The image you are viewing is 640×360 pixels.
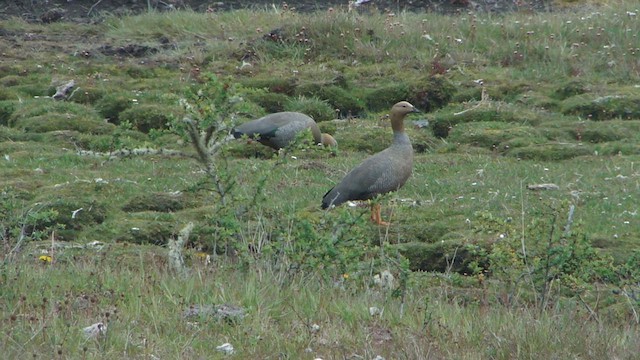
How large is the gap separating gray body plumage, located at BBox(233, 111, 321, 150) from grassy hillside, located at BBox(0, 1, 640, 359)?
26cm

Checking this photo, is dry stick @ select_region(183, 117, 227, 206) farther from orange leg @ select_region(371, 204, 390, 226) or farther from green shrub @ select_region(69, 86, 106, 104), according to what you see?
green shrub @ select_region(69, 86, 106, 104)

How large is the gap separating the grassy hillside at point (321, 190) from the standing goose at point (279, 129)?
0.24m

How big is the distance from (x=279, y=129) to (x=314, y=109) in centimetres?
222

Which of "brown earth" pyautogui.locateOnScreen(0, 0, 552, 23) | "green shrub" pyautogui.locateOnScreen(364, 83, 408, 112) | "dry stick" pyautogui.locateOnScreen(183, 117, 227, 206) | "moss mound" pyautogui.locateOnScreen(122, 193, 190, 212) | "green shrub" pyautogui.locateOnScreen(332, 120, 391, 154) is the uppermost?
"dry stick" pyautogui.locateOnScreen(183, 117, 227, 206)

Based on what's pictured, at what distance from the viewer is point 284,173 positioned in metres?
11.9

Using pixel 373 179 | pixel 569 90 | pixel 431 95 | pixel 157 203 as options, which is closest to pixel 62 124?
pixel 157 203

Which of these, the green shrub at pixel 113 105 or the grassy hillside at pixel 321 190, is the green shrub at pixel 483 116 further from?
the green shrub at pixel 113 105

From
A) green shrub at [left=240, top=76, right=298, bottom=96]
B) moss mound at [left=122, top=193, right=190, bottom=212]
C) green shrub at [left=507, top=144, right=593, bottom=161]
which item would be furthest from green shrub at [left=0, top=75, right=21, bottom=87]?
green shrub at [left=507, top=144, right=593, bottom=161]

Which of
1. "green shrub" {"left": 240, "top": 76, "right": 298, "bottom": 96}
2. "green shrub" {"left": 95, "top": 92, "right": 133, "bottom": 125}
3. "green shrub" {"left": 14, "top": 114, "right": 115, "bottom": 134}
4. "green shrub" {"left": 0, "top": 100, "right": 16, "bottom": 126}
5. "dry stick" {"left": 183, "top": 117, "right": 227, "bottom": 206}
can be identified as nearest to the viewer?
"dry stick" {"left": 183, "top": 117, "right": 227, "bottom": 206}

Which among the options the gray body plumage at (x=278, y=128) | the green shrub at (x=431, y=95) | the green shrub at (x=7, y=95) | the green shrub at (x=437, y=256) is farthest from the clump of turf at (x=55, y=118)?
the green shrub at (x=437, y=256)

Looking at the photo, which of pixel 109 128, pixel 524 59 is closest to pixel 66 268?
pixel 109 128

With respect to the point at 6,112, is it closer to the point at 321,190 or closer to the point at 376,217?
the point at 321,190

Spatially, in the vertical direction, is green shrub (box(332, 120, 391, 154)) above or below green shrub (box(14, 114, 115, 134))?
below

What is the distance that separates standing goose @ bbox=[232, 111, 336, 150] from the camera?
42.4 feet
